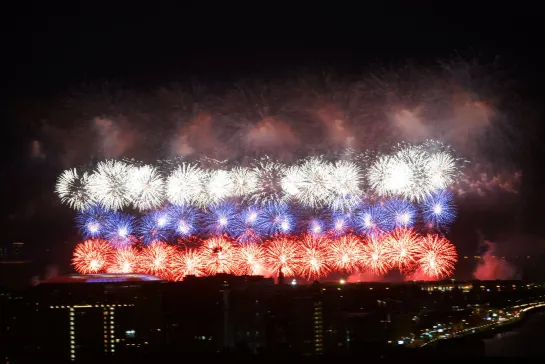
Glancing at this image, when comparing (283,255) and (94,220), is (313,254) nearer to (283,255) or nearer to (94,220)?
(283,255)

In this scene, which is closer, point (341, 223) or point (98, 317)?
point (341, 223)

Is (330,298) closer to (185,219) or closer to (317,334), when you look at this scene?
(317,334)

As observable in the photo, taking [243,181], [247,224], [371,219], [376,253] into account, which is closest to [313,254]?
[376,253]

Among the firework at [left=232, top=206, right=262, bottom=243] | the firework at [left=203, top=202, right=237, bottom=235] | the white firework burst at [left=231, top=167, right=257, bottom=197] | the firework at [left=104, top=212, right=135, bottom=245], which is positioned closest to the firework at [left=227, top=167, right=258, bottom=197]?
the white firework burst at [left=231, top=167, right=257, bottom=197]

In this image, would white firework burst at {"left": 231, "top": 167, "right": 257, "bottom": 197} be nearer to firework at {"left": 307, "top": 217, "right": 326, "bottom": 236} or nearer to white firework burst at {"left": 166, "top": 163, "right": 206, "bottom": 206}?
white firework burst at {"left": 166, "top": 163, "right": 206, "bottom": 206}

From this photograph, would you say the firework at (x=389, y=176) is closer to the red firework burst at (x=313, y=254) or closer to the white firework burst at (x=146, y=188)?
the red firework burst at (x=313, y=254)

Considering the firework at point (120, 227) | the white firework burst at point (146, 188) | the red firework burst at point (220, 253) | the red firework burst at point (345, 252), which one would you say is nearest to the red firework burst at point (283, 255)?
the red firework burst at point (220, 253)
